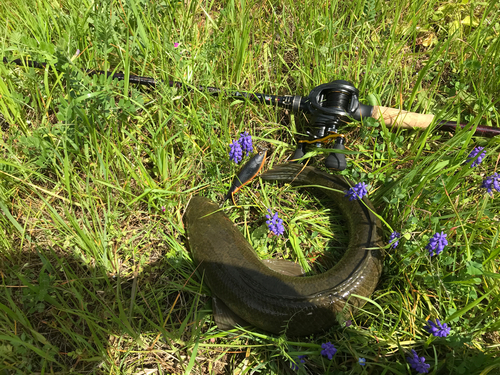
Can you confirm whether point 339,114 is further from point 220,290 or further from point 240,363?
point 240,363

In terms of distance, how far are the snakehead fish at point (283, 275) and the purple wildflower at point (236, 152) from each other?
19.3 inches

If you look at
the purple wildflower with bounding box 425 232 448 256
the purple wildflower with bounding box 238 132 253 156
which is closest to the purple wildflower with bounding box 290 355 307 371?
the purple wildflower with bounding box 425 232 448 256

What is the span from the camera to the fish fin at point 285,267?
111 inches

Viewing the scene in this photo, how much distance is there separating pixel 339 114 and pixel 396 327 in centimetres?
181

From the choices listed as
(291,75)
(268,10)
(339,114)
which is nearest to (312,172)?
(339,114)

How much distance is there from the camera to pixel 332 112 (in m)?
2.74

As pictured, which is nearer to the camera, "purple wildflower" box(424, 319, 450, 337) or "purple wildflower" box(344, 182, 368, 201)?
"purple wildflower" box(424, 319, 450, 337)

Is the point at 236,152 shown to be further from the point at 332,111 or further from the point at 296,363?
the point at 296,363

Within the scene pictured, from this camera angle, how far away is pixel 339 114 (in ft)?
9.00

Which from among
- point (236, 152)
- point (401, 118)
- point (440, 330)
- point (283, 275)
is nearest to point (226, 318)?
point (283, 275)

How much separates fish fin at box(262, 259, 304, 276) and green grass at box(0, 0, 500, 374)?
0.31ft

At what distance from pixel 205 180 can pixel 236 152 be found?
1.64 ft

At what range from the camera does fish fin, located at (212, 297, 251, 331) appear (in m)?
2.55

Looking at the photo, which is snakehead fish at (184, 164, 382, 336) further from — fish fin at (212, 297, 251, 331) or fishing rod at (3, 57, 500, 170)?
fishing rod at (3, 57, 500, 170)
